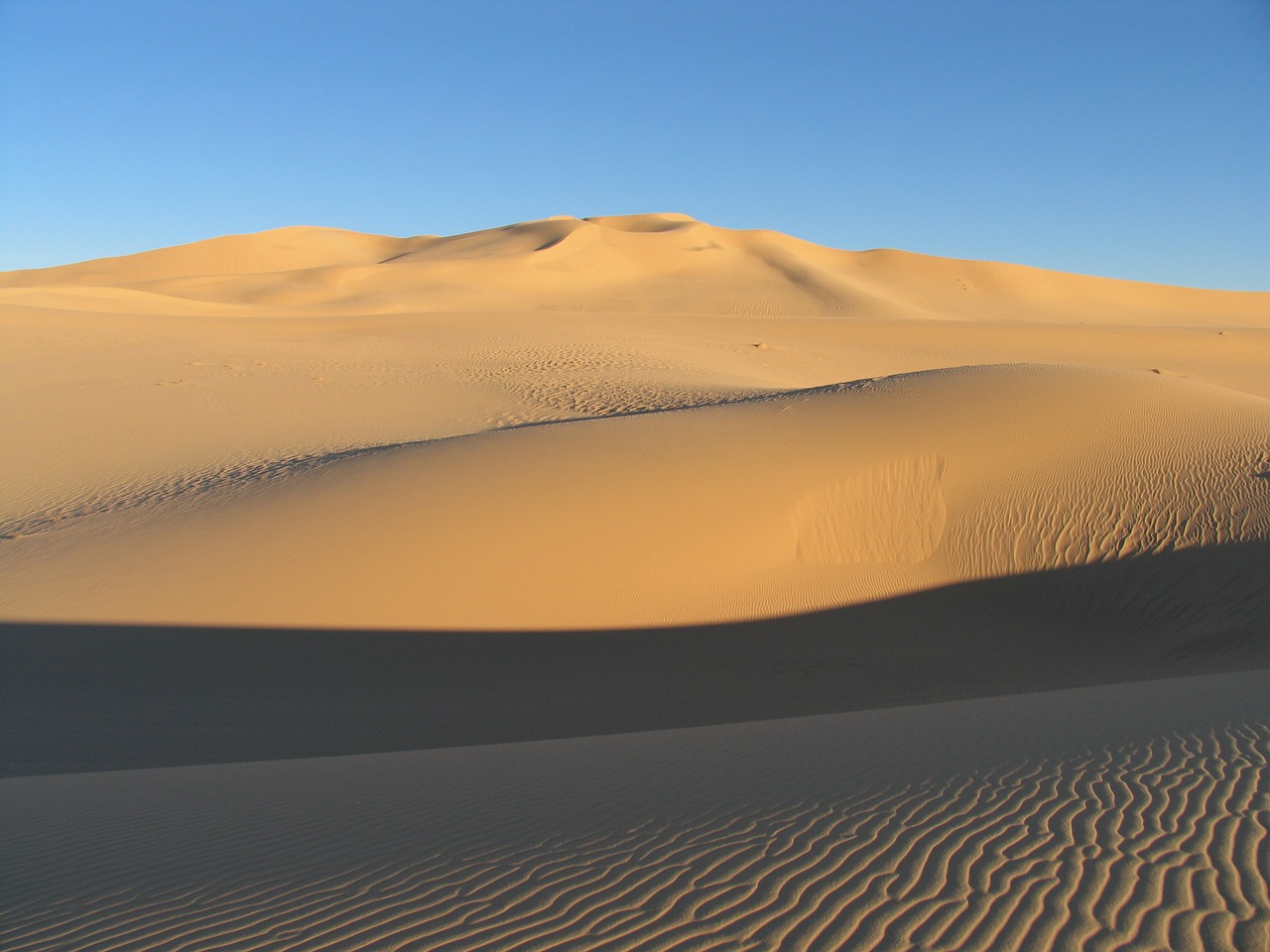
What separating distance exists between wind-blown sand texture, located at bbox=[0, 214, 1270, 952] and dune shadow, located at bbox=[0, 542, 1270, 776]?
0.14 feet

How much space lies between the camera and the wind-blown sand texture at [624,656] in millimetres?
3938

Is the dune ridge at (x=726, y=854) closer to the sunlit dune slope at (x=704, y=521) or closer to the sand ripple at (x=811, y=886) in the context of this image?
the sand ripple at (x=811, y=886)

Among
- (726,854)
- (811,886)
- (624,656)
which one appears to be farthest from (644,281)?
(811,886)

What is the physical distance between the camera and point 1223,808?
4.35m

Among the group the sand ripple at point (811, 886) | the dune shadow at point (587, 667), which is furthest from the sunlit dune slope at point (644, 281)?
the sand ripple at point (811, 886)

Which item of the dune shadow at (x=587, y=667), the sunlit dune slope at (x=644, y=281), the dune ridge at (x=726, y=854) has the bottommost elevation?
the dune shadow at (x=587, y=667)

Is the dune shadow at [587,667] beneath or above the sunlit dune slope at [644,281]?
beneath

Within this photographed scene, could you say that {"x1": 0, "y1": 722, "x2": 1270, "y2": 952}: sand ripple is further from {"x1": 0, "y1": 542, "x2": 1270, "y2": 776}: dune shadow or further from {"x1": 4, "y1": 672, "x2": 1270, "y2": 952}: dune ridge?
{"x1": 0, "y1": 542, "x2": 1270, "y2": 776}: dune shadow

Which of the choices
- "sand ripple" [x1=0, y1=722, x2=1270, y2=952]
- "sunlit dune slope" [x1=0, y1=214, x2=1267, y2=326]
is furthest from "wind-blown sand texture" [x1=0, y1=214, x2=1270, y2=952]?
"sunlit dune slope" [x1=0, y1=214, x2=1267, y2=326]

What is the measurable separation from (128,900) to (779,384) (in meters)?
19.9

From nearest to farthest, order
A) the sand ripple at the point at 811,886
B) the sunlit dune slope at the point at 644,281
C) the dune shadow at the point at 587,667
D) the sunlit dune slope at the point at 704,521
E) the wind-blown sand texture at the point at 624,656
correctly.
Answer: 1. the sand ripple at the point at 811,886
2. the wind-blown sand texture at the point at 624,656
3. the dune shadow at the point at 587,667
4. the sunlit dune slope at the point at 704,521
5. the sunlit dune slope at the point at 644,281

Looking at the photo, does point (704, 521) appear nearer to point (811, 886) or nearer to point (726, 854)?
point (726, 854)

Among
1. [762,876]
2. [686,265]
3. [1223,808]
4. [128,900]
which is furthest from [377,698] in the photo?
[686,265]

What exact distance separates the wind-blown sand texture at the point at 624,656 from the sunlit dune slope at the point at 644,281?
29221 mm
